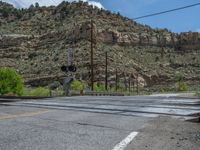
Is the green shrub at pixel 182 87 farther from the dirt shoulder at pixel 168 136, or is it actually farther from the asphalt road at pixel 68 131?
the dirt shoulder at pixel 168 136

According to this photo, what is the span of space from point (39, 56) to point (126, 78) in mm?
22331

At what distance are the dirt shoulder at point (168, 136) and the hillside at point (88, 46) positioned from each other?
71.0 meters

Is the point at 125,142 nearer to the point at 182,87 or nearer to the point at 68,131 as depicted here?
the point at 68,131

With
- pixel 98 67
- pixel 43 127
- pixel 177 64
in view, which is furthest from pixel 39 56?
pixel 43 127

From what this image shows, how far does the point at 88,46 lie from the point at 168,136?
8486 centimetres

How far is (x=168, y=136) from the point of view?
29.7ft

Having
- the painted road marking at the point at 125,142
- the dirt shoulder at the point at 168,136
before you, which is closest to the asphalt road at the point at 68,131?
the painted road marking at the point at 125,142

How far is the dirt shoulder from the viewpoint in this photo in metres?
7.81

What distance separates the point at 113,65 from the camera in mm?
88938

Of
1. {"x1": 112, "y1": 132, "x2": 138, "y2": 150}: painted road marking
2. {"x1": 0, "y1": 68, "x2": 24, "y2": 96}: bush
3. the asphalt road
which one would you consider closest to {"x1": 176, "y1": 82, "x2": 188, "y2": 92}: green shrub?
{"x1": 0, "y1": 68, "x2": 24, "y2": 96}: bush

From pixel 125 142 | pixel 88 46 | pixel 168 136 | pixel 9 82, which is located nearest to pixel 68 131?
pixel 125 142

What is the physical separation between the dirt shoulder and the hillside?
71.0 metres

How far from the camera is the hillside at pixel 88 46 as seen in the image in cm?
8819

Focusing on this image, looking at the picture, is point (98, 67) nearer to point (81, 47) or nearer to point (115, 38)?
point (81, 47)
